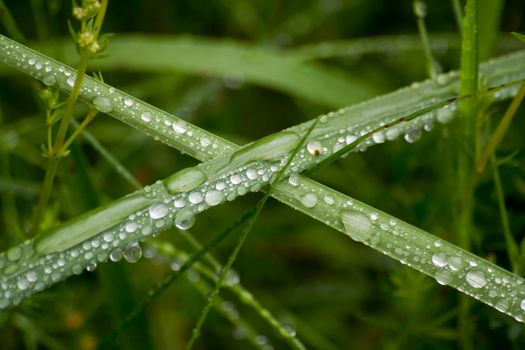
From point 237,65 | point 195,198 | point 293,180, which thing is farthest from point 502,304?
point 237,65

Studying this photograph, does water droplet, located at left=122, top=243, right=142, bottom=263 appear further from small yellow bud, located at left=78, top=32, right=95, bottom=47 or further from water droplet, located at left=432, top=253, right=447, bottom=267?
water droplet, located at left=432, top=253, right=447, bottom=267

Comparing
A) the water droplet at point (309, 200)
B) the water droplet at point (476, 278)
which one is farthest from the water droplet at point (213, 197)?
the water droplet at point (476, 278)

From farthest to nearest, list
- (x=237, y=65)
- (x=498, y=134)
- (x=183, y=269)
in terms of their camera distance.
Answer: (x=237, y=65)
(x=498, y=134)
(x=183, y=269)

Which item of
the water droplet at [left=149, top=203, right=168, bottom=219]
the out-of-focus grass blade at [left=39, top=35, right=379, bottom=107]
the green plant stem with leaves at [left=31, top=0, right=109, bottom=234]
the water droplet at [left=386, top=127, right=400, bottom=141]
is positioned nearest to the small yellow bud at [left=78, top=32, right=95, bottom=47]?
the green plant stem with leaves at [left=31, top=0, right=109, bottom=234]

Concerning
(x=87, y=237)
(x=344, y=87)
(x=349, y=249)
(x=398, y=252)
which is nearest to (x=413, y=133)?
(x=398, y=252)

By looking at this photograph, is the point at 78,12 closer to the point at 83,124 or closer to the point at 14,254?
the point at 83,124
